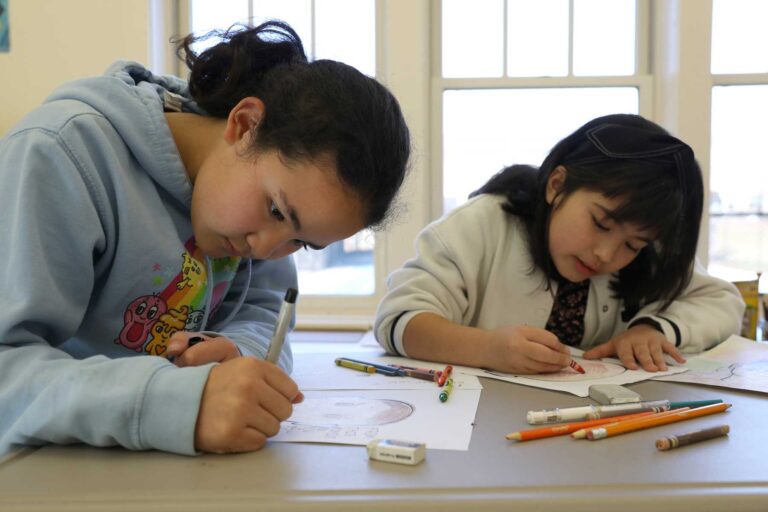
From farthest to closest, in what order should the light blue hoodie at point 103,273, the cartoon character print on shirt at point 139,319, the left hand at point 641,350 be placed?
1. the left hand at point 641,350
2. the cartoon character print on shirt at point 139,319
3. the light blue hoodie at point 103,273

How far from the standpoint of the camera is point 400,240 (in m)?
1.95

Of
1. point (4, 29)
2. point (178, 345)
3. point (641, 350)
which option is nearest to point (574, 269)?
point (641, 350)

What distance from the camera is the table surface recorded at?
0.44 meters

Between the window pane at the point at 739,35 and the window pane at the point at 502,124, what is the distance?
0.92 feet

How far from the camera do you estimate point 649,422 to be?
A: 2.05 ft

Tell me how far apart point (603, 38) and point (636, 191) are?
1.11 m

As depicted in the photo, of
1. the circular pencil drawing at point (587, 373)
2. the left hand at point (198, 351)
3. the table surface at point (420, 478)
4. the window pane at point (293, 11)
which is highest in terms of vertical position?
the window pane at point (293, 11)

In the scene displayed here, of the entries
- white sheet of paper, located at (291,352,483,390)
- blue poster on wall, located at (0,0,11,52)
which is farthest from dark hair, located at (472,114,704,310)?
blue poster on wall, located at (0,0,11,52)

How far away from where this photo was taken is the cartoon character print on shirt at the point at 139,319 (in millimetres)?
819

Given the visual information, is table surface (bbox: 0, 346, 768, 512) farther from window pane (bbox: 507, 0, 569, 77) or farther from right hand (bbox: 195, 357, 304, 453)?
window pane (bbox: 507, 0, 569, 77)

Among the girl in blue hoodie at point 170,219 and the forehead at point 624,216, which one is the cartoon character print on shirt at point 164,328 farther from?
the forehead at point 624,216

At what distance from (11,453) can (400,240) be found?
4.76ft

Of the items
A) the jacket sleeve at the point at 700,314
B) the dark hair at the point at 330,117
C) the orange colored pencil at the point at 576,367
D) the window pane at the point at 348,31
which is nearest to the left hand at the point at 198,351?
the dark hair at the point at 330,117

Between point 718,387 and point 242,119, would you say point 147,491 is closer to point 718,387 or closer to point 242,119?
point 242,119
